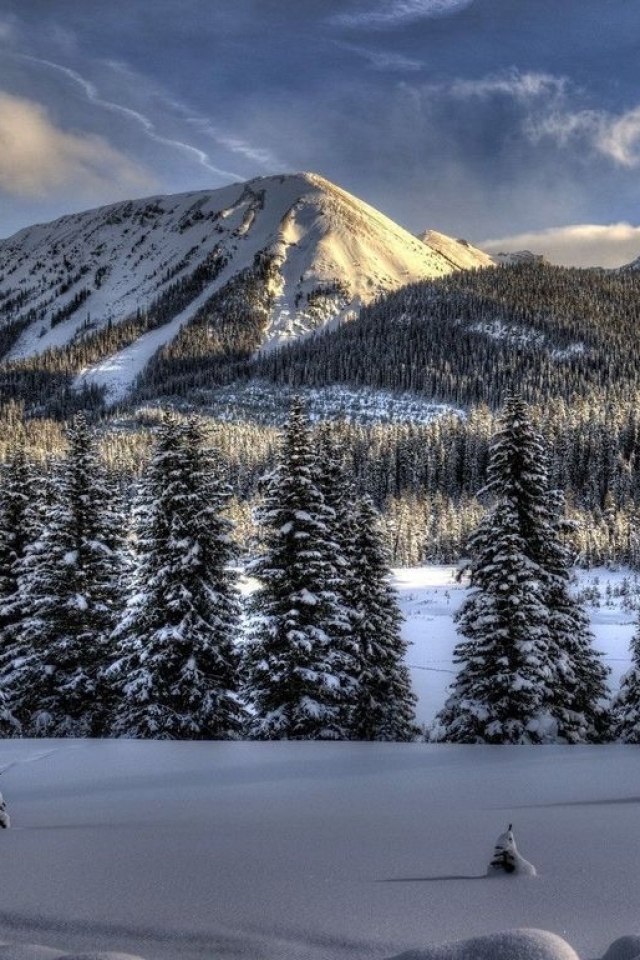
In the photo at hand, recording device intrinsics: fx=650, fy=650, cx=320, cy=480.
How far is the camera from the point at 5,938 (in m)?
3.18

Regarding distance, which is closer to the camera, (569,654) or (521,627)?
(521,627)

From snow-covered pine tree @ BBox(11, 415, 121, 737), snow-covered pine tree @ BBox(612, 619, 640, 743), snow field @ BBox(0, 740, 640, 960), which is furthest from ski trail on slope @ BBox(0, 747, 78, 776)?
snow-covered pine tree @ BBox(612, 619, 640, 743)

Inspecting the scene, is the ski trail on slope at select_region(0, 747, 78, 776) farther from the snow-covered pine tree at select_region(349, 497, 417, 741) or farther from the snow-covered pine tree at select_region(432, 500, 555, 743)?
the snow-covered pine tree at select_region(349, 497, 417, 741)

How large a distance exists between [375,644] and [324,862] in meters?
14.7

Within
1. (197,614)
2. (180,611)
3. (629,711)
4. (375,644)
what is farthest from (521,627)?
(180,611)

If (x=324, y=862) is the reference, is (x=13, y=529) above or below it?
above

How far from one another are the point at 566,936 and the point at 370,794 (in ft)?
12.1

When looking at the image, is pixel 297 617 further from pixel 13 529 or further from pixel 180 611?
pixel 13 529

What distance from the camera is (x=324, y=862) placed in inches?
164

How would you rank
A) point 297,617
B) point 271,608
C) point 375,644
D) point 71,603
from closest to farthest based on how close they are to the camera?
point 297,617 < point 271,608 < point 71,603 < point 375,644

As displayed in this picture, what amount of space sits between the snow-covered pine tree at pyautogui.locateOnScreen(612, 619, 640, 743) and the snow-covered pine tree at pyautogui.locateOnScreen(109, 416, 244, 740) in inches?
348

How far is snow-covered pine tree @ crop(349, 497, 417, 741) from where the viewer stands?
1781 centimetres

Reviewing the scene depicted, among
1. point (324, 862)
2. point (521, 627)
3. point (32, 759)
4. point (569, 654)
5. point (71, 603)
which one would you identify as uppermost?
point (324, 862)

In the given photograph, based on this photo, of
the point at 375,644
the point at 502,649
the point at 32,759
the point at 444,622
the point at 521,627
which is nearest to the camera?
the point at 32,759
